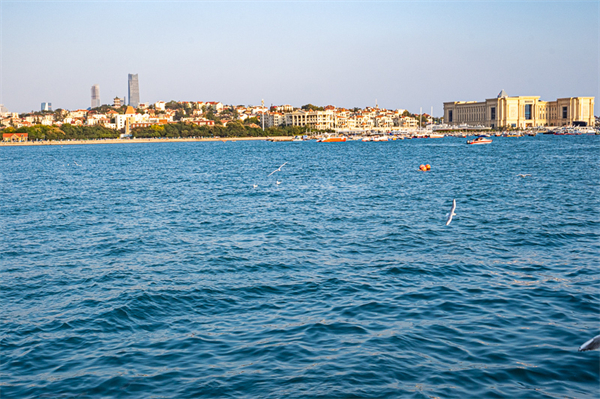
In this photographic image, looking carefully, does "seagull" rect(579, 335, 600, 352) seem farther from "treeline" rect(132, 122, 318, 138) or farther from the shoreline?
"treeline" rect(132, 122, 318, 138)

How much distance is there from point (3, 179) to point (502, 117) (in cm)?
14765

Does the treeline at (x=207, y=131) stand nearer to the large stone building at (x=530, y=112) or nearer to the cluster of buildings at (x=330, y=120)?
the cluster of buildings at (x=330, y=120)

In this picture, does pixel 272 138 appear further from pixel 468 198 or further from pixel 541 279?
pixel 541 279

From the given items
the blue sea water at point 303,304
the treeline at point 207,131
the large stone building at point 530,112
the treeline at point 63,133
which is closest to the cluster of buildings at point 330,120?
the treeline at point 207,131

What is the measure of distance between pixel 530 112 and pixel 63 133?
124513mm

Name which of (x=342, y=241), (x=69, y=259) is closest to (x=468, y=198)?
(x=342, y=241)

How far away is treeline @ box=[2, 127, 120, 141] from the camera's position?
12606 centimetres

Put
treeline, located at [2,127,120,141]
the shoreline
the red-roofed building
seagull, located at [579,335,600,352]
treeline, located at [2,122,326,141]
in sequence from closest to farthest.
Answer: seagull, located at [579,335,600,352] < the shoreline < the red-roofed building < treeline, located at [2,127,120,141] < treeline, located at [2,122,326,141]

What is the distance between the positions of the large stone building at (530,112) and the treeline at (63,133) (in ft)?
336

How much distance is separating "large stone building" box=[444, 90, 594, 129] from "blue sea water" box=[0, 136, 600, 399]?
500 feet

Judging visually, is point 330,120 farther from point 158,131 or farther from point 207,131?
point 158,131

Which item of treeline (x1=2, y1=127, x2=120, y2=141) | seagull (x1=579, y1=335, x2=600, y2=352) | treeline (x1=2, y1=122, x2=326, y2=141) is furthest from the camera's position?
treeline (x1=2, y1=122, x2=326, y2=141)

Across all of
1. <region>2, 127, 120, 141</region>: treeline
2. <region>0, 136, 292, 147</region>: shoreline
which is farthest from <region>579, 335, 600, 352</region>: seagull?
<region>2, 127, 120, 141</region>: treeline

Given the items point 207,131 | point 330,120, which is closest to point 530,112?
point 330,120
